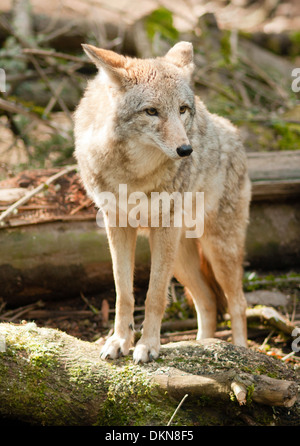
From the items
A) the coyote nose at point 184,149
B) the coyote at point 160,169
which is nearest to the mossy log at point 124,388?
the coyote at point 160,169

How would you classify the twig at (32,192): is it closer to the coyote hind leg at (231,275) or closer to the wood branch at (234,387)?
the coyote hind leg at (231,275)

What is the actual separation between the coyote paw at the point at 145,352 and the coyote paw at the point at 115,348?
0.16 meters

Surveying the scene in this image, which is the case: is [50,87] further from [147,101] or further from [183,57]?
[147,101]

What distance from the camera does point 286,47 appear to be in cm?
1284

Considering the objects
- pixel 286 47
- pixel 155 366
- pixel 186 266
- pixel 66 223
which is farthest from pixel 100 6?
pixel 155 366

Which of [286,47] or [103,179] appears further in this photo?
[286,47]

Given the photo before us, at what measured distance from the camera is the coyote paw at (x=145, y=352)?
3695 mm

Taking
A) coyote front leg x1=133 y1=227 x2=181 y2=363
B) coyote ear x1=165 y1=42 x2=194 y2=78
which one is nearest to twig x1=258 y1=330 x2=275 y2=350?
coyote front leg x1=133 y1=227 x2=181 y2=363

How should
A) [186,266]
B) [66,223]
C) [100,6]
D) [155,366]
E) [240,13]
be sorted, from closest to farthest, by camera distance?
[155,366] → [186,266] → [66,223] → [100,6] → [240,13]

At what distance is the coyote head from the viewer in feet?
12.2

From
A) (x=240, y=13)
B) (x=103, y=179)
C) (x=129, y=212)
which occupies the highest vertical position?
(x=240, y=13)

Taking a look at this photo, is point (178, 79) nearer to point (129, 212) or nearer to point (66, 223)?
point (129, 212)

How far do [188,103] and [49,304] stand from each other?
307 cm

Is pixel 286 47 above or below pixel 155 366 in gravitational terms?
above
